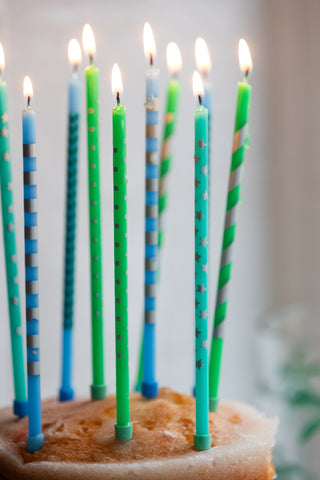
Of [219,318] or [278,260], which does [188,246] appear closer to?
[278,260]

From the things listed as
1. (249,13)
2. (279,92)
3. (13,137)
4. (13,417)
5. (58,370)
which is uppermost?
(249,13)

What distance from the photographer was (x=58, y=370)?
42.4 inches

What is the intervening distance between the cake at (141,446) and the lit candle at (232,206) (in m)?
0.04

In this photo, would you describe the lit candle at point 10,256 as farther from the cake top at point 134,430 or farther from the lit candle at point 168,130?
the lit candle at point 168,130

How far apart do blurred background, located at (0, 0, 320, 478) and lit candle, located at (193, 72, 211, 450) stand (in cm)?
47

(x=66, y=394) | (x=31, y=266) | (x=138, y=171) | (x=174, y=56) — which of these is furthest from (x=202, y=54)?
(x=138, y=171)

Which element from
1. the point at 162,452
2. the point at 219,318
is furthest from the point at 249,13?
the point at 162,452

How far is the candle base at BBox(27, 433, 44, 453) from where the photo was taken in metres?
0.54

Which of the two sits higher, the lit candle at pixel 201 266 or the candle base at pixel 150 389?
the lit candle at pixel 201 266

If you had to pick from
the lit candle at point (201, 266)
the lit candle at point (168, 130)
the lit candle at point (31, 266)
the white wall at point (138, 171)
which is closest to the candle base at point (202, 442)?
the lit candle at point (201, 266)

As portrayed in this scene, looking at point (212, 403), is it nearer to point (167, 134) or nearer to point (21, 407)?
point (21, 407)

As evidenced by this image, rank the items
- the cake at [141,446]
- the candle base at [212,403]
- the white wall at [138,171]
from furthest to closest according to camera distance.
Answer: the white wall at [138,171] → the candle base at [212,403] → the cake at [141,446]

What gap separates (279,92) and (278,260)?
38 centimetres

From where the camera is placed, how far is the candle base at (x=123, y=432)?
539mm
